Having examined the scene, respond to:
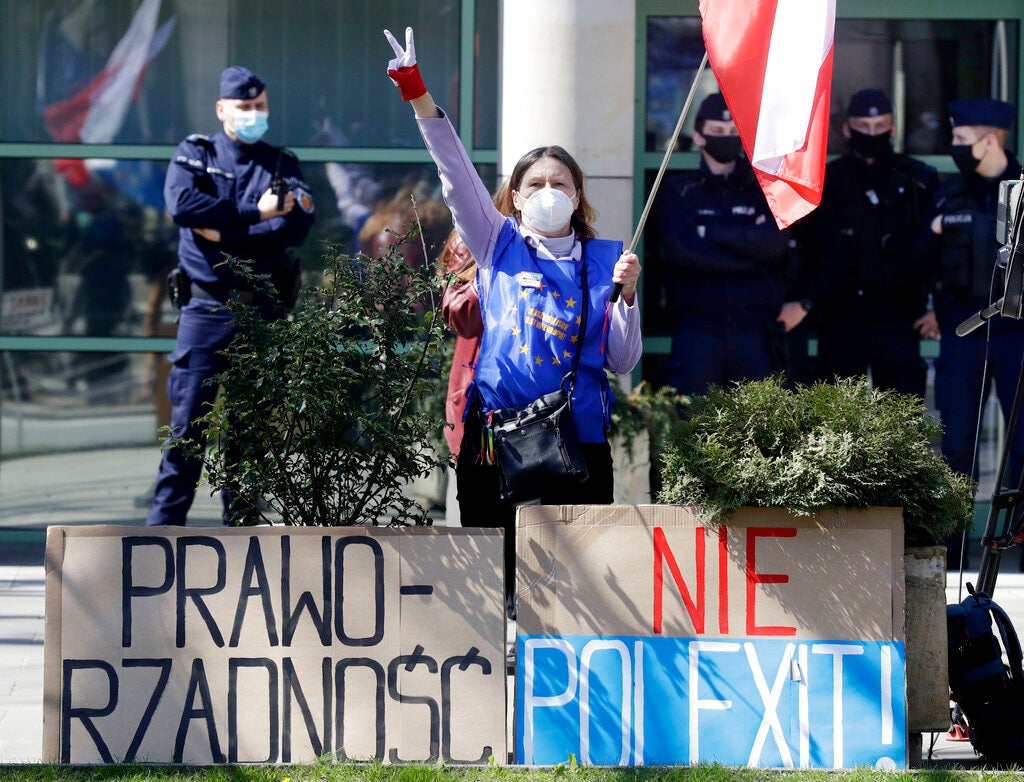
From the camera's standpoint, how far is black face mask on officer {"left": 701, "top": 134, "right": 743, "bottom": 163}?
323 inches

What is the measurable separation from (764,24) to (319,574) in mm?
2221

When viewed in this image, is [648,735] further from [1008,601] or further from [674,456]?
[1008,601]

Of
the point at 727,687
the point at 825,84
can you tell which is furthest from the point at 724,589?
the point at 825,84

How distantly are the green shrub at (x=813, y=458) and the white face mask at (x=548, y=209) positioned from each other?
0.79 metres

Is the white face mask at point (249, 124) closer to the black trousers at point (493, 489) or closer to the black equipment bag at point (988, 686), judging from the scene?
the black trousers at point (493, 489)

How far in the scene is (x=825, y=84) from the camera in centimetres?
443

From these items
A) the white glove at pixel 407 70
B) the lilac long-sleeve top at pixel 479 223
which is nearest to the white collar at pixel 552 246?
the lilac long-sleeve top at pixel 479 223

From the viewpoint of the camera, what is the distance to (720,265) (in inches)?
322

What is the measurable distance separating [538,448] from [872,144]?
4588 millimetres

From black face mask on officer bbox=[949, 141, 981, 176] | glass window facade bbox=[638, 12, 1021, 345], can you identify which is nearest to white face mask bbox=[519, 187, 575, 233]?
glass window facade bbox=[638, 12, 1021, 345]

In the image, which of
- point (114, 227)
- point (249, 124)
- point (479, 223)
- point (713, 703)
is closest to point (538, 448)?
point (479, 223)

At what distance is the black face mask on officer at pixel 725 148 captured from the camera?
26.9 feet

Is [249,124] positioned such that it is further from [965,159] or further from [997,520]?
[965,159]

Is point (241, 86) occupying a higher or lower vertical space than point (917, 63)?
lower
